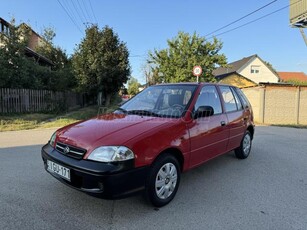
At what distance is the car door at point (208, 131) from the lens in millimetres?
3660

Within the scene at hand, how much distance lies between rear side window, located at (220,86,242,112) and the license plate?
3.07 metres

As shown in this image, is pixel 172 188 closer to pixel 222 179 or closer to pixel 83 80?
pixel 222 179

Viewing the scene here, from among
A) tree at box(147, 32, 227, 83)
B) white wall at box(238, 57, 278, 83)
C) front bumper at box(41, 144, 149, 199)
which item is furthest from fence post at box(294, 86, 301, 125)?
white wall at box(238, 57, 278, 83)

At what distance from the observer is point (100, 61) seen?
15953mm

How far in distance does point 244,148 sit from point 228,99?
1.33 metres

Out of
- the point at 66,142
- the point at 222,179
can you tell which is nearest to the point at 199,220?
the point at 222,179

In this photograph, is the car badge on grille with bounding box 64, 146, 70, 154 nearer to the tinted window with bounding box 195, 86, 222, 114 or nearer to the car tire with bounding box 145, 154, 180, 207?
the car tire with bounding box 145, 154, 180, 207

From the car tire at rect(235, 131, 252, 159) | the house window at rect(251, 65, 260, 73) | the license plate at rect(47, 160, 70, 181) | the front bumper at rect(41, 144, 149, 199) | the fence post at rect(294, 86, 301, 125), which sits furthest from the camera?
the house window at rect(251, 65, 260, 73)

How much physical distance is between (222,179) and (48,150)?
285cm

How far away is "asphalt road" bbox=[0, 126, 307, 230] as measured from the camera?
2.80 meters

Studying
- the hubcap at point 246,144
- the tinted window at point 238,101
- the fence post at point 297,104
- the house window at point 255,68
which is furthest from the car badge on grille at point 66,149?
the house window at point 255,68

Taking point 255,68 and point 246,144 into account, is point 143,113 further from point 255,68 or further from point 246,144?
point 255,68

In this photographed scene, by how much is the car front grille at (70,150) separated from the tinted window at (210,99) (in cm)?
186

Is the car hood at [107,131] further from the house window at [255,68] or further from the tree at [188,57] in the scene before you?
the house window at [255,68]
